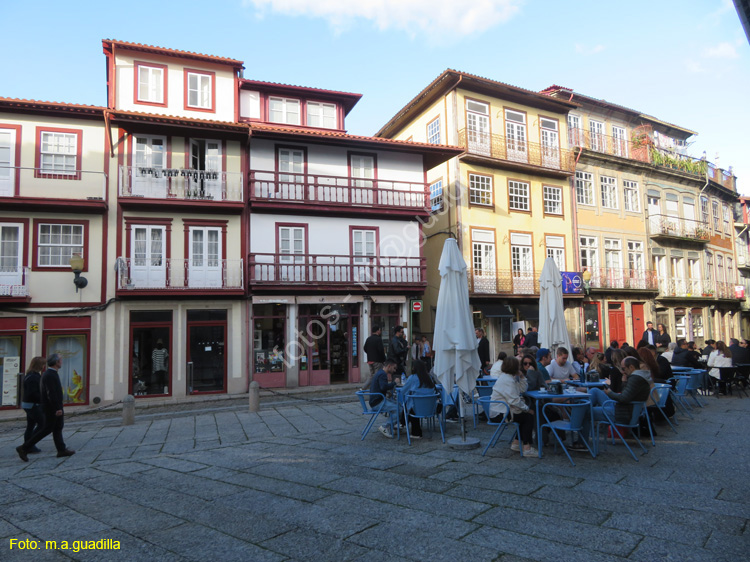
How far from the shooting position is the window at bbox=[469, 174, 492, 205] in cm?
2342

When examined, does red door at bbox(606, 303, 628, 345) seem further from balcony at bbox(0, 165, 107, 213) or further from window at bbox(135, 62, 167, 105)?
balcony at bbox(0, 165, 107, 213)

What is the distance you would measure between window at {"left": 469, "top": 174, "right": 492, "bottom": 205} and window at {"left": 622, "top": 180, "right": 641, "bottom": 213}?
10.4 metres

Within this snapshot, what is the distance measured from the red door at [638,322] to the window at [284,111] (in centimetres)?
2155

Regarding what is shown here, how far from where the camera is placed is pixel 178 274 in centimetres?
1747

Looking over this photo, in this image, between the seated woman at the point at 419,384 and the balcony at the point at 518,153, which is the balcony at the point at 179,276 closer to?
the seated woman at the point at 419,384

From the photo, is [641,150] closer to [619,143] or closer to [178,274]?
[619,143]

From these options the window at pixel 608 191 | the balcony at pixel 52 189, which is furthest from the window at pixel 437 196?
the balcony at pixel 52 189

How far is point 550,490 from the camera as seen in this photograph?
5574mm

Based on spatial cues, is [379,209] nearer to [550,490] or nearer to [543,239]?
[543,239]

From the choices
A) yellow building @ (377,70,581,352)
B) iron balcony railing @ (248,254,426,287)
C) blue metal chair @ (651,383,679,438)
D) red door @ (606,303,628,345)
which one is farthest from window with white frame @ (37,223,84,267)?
red door @ (606,303,628,345)

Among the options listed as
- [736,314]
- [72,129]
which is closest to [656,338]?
[72,129]

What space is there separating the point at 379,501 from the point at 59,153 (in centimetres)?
1727

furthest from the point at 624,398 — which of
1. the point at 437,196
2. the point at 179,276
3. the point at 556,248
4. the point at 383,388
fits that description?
the point at 556,248

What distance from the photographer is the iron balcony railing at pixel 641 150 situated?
2750 centimetres
